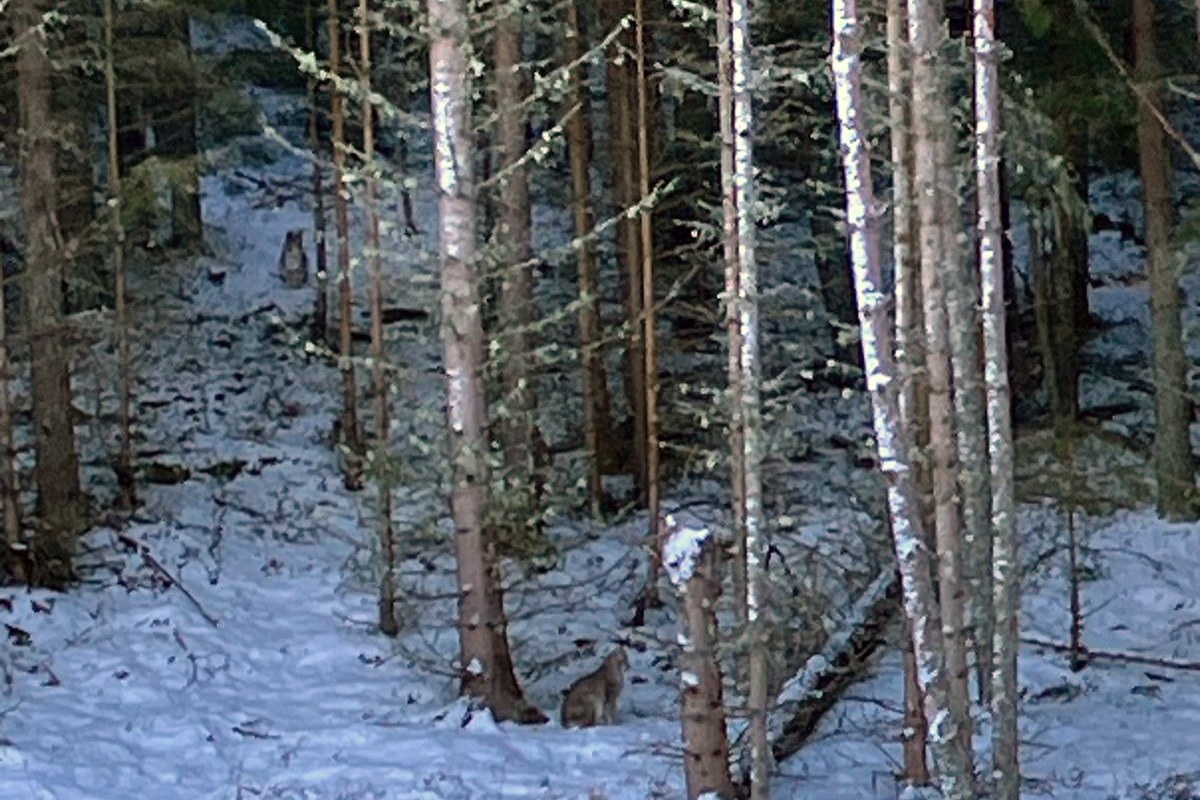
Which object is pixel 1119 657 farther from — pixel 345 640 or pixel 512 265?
pixel 345 640

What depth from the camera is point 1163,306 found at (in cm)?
1764

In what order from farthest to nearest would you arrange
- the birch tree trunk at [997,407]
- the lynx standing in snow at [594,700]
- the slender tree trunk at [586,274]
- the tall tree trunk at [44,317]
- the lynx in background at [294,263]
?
the lynx in background at [294,263] → the slender tree trunk at [586,274] → the tall tree trunk at [44,317] → the lynx standing in snow at [594,700] → the birch tree trunk at [997,407]

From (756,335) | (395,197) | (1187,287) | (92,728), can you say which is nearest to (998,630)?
(756,335)

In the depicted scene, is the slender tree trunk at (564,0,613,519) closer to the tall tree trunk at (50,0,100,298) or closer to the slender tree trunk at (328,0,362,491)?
the slender tree trunk at (328,0,362,491)

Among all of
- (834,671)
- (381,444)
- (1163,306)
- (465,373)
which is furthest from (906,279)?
(1163,306)

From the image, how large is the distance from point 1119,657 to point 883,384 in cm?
737

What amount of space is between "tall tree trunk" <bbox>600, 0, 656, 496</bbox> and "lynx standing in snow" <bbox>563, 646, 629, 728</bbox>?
5070mm

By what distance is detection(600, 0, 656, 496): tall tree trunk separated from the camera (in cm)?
1725

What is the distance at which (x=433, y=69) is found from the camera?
11.9 meters

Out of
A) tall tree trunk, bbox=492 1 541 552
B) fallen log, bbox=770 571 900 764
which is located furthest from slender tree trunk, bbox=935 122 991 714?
tall tree trunk, bbox=492 1 541 552

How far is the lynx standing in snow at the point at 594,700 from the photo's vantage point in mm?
12281

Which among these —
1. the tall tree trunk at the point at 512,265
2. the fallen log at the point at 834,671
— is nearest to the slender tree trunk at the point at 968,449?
the fallen log at the point at 834,671

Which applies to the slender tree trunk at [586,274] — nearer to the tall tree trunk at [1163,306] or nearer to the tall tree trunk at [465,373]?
the tall tree trunk at [465,373]

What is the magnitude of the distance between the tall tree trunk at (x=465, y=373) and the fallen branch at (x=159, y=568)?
323 centimetres
